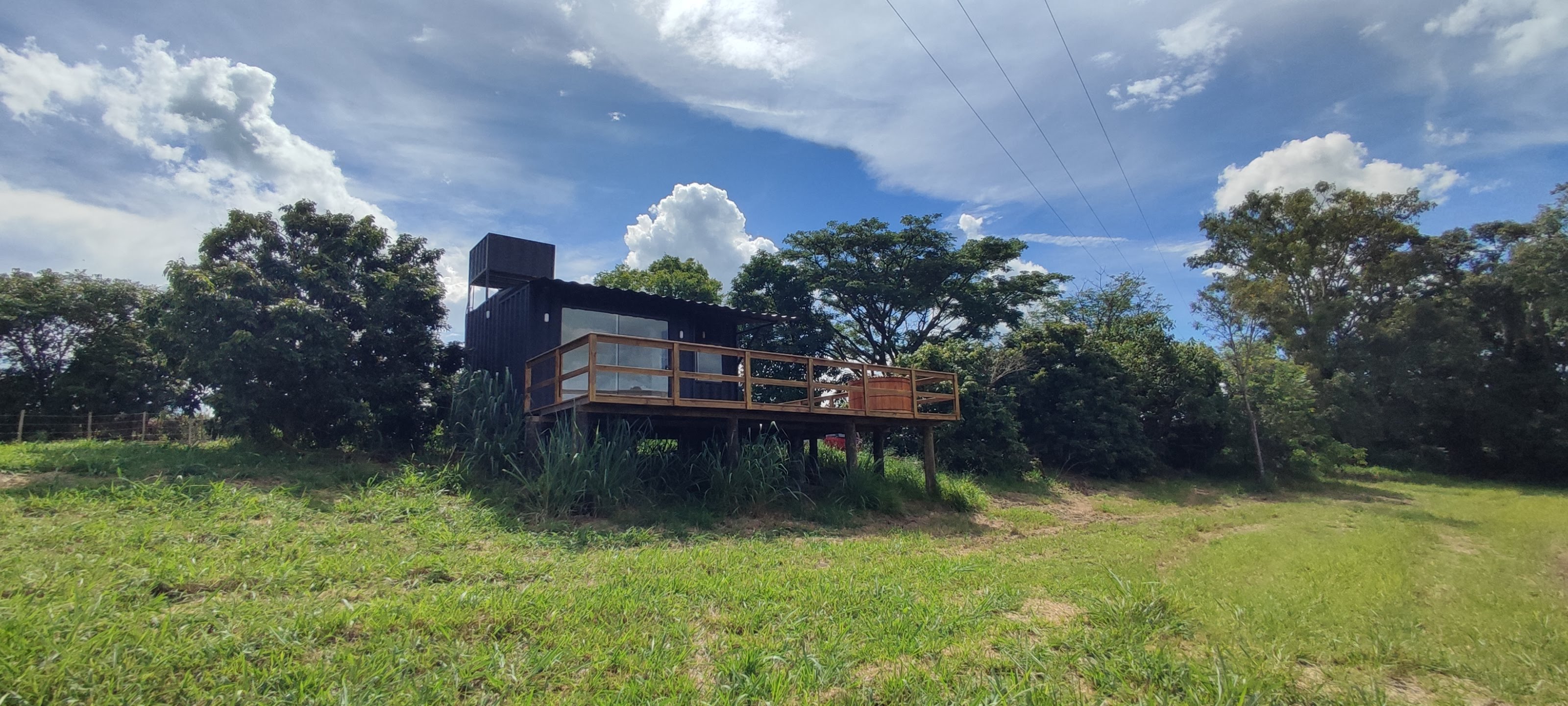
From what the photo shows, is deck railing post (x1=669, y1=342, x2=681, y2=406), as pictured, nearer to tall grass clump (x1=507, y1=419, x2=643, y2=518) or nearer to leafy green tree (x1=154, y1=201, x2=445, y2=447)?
tall grass clump (x1=507, y1=419, x2=643, y2=518)

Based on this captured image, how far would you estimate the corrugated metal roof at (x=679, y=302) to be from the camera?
1216 cm

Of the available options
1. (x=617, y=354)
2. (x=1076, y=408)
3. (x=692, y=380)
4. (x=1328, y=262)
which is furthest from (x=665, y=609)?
(x=1328, y=262)

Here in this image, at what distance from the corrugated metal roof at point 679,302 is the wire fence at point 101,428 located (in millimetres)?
9388

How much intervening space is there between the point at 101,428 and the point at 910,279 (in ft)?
75.4

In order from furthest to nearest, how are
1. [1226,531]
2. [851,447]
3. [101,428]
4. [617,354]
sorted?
[101,428] → [851,447] → [617,354] → [1226,531]

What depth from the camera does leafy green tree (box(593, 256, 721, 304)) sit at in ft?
85.9

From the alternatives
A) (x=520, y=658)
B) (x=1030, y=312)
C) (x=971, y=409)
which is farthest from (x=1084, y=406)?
(x=520, y=658)

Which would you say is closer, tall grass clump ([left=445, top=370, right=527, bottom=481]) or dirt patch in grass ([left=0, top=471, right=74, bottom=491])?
dirt patch in grass ([left=0, top=471, right=74, bottom=491])

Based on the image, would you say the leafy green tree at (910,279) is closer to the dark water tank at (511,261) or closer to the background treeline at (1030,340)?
the background treeline at (1030,340)

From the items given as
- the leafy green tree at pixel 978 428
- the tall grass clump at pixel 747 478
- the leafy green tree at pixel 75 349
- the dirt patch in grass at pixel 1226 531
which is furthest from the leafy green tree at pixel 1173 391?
the leafy green tree at pixel 75 349

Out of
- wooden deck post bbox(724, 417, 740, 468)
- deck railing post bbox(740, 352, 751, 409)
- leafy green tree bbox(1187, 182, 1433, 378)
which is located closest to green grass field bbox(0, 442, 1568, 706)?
wooden deck post bbox(724, 417, 740, 468)

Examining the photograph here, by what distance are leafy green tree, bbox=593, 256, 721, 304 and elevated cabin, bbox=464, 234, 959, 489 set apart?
11.4 meters

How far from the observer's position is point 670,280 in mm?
26453

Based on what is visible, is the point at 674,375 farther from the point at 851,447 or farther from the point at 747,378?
the point at 851,447
